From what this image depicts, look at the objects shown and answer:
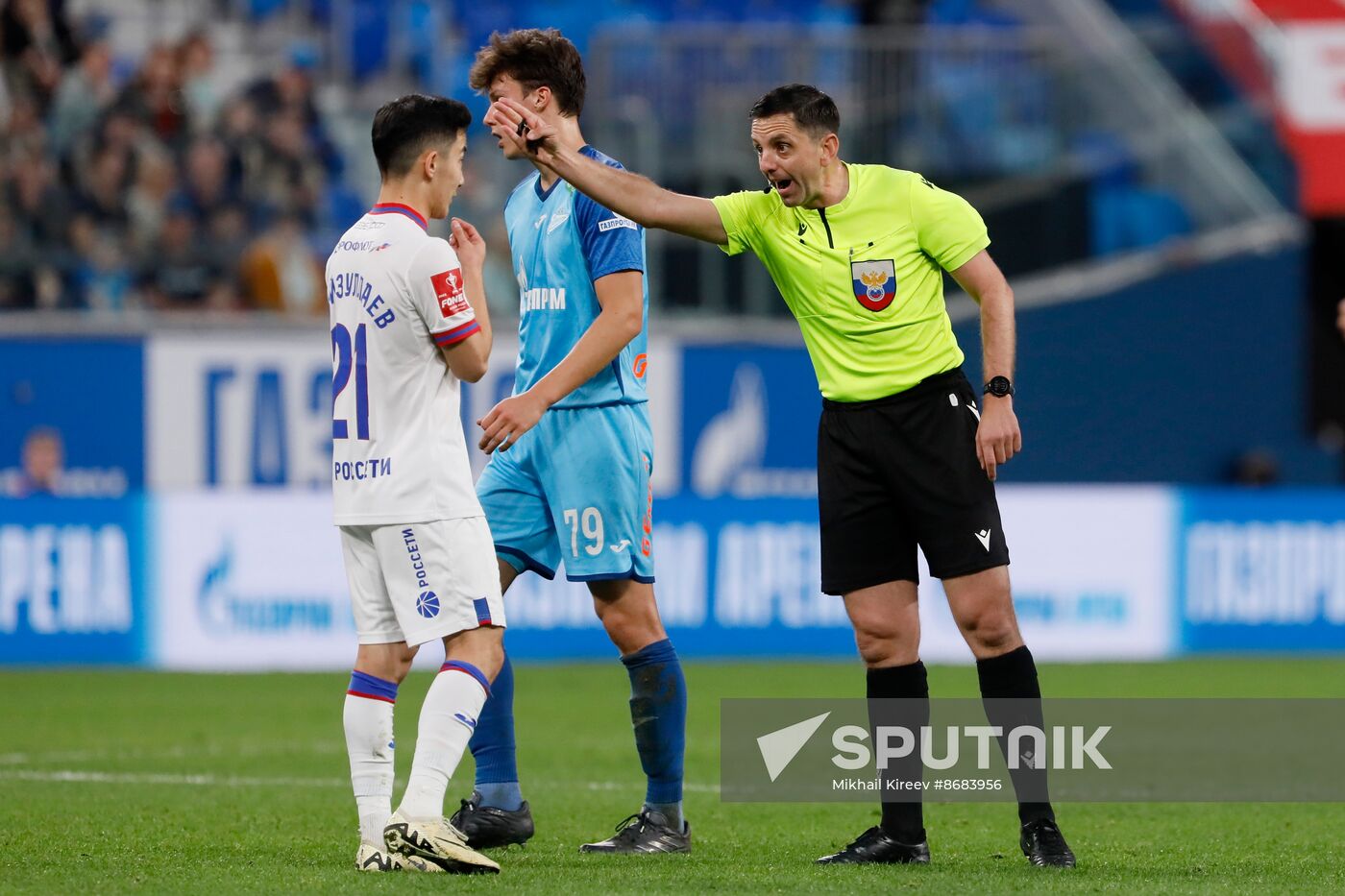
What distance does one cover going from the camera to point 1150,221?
1755 cm

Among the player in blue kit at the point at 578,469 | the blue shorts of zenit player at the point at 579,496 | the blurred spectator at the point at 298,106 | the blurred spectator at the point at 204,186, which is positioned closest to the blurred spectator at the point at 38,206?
the blurred spectator at the point at 204,186

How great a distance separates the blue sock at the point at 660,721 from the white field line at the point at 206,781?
161 cm

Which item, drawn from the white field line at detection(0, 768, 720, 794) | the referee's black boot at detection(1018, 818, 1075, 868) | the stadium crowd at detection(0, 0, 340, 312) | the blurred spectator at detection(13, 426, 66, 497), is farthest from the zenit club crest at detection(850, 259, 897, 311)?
the stadium crowd at detection(0, 0, 340, 312)

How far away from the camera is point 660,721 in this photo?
6188 millimetres

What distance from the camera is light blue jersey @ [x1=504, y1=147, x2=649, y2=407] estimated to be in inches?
240

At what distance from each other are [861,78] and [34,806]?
38.3ft

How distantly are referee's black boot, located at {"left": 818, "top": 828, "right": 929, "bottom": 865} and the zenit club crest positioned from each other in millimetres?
1574

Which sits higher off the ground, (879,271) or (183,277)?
(183,277)

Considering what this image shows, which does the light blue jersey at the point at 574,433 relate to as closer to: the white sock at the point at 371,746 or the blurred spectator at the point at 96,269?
the white sock at the point at 371,746

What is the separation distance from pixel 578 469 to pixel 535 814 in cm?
155

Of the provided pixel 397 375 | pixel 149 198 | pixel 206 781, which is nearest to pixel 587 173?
pixel 397 375

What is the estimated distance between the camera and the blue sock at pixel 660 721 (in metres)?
6.18

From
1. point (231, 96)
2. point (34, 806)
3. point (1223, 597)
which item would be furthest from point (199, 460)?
point (34, 806)

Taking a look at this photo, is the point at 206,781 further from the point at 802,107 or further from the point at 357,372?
the point at 802,107
